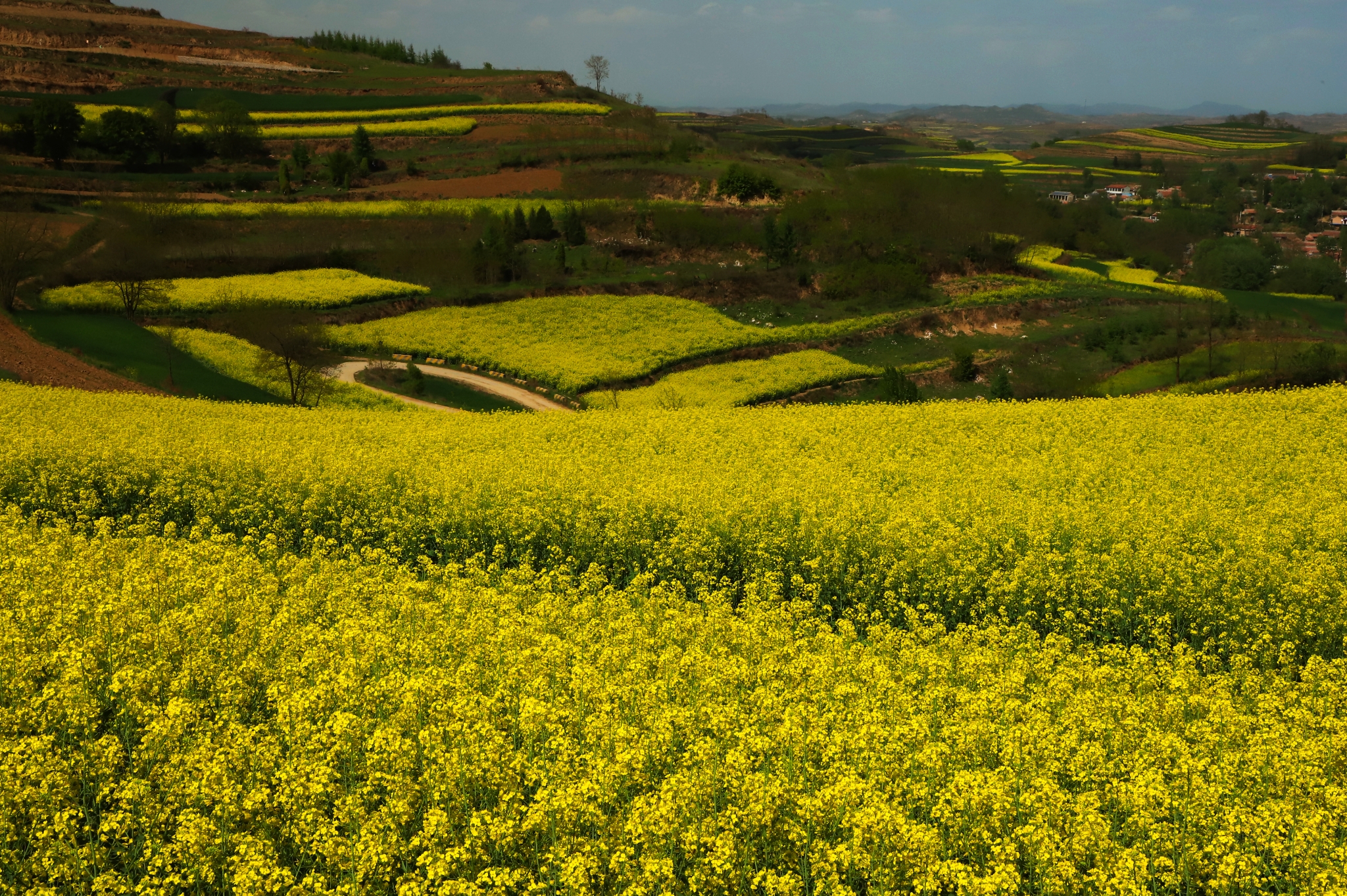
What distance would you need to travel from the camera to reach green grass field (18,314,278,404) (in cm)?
4438

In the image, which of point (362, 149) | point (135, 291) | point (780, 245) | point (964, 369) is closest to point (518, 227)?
point (780, 245)

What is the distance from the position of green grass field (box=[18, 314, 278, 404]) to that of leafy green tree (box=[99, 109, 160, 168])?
160 feet

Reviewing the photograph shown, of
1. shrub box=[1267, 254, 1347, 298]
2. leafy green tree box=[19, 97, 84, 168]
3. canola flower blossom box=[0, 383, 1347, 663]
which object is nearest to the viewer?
canola flower blossom box=[0, 383, 1347, 663]

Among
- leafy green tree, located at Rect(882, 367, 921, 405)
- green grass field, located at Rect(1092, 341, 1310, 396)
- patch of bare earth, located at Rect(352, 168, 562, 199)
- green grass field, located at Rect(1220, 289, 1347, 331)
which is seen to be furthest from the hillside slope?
green grass field, located at Rect(1092, 341, 1310, 396)

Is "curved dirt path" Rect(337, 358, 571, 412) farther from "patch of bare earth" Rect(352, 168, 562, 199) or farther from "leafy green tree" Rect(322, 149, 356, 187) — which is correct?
"leafy green tree" Rect(322, 149, 356, 187)

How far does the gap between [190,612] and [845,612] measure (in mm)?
10416

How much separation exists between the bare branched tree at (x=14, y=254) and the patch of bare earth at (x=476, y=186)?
4040 centimetres

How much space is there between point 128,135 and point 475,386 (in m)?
64.5

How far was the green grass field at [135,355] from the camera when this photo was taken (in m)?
44.4

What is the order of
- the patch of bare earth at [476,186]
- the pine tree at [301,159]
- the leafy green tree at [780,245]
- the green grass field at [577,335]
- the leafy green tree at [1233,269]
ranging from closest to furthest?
the green grass field at [577,335], the leafy green tree at [780,245], the leafy green tree at [1233,269], the patch of bare earth at [476,186], the pine tree at [301,159]

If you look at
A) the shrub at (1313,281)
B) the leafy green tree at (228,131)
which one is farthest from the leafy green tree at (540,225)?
the shrub at (1313,281)

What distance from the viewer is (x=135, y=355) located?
47.2 m

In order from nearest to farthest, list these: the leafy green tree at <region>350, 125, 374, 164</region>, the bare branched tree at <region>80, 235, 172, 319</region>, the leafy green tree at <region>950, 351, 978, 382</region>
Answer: the bare branched tree at <region>80, 235, 172, 319</region>
the leafy green tree at <region>950, 351, 978, 382</region>
the leafy green tree at <region>350, 125, 374, 164</region>

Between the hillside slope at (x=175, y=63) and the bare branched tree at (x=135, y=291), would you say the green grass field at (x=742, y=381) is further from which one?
the hillside slope at (x=175, y=63)
